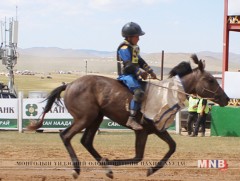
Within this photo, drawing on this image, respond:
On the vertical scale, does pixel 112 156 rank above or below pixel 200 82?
below

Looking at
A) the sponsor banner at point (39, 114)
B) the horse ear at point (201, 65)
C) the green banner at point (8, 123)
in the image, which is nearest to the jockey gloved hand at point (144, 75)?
the horse ear at point (201, 65)

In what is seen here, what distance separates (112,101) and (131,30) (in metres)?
1.31

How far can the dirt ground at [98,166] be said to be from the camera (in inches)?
468

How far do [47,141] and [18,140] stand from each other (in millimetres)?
1035

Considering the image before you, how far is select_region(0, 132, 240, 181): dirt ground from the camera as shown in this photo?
39.0 feet

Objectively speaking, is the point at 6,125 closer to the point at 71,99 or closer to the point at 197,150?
the point at 197,150

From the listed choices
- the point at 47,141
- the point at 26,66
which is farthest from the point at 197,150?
the point at 26,66

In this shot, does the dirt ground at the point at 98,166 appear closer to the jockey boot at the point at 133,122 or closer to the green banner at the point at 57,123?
the jockey boot at the point at 133,122

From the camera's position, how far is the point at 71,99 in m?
11.2

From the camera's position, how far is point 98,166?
13.0m

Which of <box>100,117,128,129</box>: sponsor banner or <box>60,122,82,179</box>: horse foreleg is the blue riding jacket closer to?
<box>60,122,82,179</box>: horse foreleg

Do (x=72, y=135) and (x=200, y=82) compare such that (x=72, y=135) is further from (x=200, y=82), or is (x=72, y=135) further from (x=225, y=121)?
(x=225, y=121)

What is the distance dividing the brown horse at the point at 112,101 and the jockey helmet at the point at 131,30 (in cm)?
90

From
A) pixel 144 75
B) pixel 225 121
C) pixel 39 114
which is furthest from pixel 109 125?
pixel 144 75
